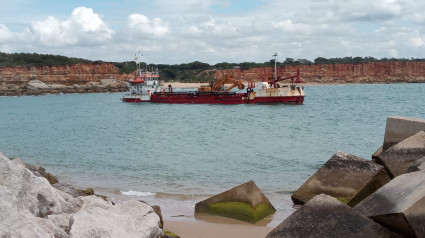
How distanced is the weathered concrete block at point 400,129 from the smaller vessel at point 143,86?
184 feet

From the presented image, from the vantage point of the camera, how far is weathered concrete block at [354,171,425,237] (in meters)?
6.39

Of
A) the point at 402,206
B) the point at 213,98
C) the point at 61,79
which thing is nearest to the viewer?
the point at 402,206

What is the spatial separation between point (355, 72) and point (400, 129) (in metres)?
159

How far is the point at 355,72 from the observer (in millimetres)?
165750

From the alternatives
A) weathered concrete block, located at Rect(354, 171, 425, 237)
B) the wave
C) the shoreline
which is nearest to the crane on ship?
the wave

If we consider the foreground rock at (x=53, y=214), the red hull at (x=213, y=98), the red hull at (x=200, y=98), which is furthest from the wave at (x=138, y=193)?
the red hull at (x=200, y=98)

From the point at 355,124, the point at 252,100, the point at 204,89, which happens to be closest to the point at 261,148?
the point at 355,124

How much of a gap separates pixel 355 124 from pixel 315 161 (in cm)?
1819

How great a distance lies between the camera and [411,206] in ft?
21.1

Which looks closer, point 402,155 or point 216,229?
point 216,229

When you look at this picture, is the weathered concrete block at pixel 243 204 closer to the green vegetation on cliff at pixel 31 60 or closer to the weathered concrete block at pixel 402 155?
the weathered concrete block at pixel 402 155

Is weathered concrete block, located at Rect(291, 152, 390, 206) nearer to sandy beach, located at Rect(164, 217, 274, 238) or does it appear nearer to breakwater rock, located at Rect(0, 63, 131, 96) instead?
sandy beach, located at Rect(164, 217, 274, 238)

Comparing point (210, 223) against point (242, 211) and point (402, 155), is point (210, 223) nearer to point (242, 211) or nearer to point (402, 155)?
point (242, 211)

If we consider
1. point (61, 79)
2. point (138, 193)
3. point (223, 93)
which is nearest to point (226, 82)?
point (223, 93)
